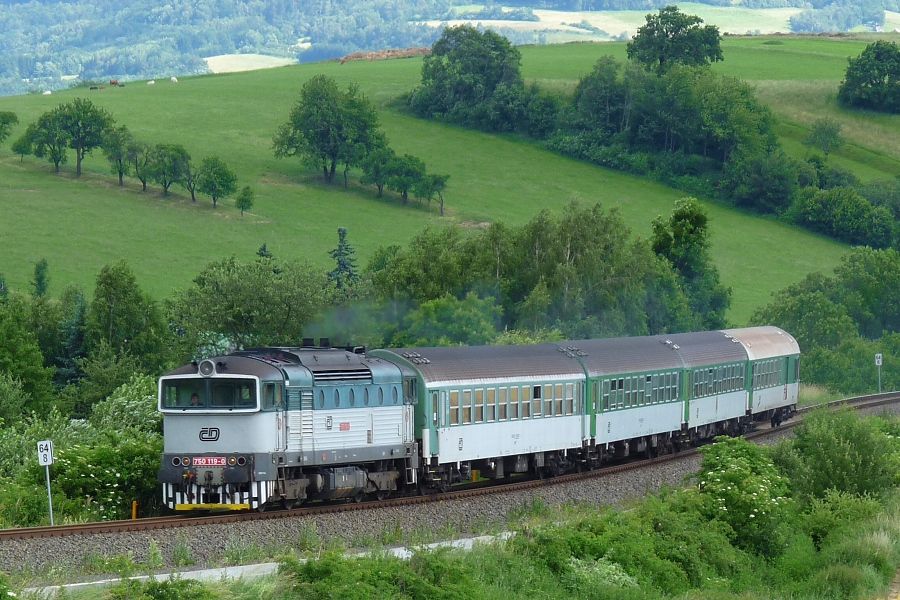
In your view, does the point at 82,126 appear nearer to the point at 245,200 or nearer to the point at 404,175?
the point at 245,200

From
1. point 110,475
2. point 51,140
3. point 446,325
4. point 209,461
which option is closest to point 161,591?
Result: point 209,461

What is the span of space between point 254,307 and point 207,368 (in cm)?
4786

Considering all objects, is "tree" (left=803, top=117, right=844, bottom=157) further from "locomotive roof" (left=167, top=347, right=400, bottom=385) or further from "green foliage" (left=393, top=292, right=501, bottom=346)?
"locomotive roof" (left=167, top=347, right=400, bottom=385)

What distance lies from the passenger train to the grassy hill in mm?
56550

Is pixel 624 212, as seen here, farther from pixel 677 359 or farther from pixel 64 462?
pixel 64 462

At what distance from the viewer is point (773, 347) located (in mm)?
56969

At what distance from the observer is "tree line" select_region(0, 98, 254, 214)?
12900 cm

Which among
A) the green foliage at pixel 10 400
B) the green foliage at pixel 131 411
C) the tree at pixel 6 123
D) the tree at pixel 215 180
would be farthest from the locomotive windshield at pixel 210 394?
the tree at pixel 6 123

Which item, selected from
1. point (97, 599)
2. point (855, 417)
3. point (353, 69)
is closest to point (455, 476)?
point (855, 417)

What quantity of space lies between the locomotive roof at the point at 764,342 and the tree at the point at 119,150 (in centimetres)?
8649

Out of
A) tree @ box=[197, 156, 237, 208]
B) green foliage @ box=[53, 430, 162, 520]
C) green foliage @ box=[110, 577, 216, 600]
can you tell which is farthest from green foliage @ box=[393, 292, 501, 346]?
tree @ box=[197, 156, 237, 208]

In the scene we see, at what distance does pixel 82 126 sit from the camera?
455ft

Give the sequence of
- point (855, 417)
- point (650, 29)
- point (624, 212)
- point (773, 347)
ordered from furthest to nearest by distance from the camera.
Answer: point (650, 29)
point (624, 212)
point (773, 347)
point (855, 417)

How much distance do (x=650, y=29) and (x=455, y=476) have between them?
141 m
